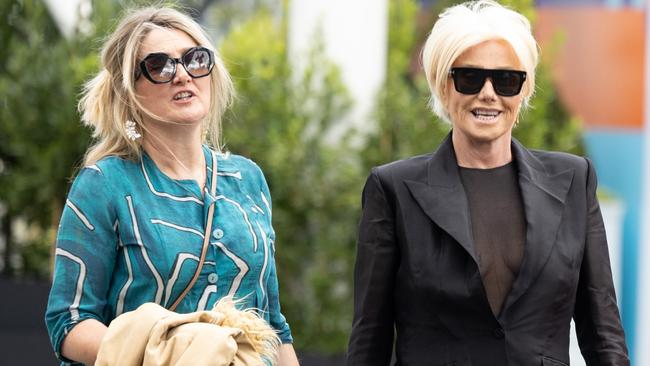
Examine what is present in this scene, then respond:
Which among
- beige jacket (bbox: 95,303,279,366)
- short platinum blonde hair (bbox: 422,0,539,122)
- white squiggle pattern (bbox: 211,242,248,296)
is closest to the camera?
beige jacket (bbox: 95,303,279,366)

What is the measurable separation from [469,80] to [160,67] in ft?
3.03

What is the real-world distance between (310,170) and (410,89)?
1.24m

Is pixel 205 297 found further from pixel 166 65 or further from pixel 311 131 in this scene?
pixel 311 131

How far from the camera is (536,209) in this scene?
4.22 meters

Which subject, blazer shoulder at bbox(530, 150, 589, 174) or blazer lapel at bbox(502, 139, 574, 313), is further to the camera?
blazer shoulder at bbox(530, 150, 589, 174)

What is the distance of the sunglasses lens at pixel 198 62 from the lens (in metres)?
4.14

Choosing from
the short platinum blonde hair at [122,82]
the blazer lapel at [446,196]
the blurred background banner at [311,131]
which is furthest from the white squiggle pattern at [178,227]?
the blurred background banner at [311,131]

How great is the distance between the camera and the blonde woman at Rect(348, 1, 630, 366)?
4133 millimetres

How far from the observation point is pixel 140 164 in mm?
4121

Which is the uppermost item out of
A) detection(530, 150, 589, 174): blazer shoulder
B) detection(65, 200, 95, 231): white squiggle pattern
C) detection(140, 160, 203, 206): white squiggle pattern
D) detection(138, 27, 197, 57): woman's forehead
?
detection(138, 27, 197, 57): woman's forehead

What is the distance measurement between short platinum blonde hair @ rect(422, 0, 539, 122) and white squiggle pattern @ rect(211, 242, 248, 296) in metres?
0.83

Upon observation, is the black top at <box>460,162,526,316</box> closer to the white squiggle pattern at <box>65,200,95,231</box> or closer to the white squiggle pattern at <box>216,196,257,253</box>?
the white squiggle pattern at <box>216,196,257,253</box>

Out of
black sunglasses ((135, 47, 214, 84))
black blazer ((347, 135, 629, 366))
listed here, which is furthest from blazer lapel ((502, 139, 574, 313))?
black sunglasses ((135, 47, 214, 84))

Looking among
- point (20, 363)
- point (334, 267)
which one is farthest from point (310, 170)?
point (20, 363)
